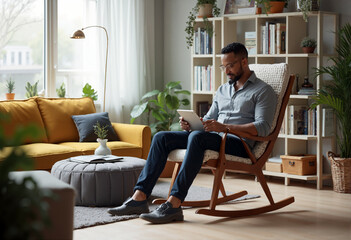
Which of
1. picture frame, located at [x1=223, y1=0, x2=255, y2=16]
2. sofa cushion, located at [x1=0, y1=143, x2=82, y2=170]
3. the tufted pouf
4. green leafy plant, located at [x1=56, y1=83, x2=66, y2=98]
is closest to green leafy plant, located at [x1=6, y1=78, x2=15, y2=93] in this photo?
green leafy plant, located at [x1=56, y1=83, x2=66, y2=98]

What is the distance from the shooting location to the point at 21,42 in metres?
5.53

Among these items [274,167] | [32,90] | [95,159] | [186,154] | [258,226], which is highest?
[32,90]

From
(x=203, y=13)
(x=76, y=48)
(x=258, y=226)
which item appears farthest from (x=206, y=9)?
(x=258, y=226)


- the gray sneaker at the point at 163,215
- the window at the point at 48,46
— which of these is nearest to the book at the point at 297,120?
the gray sneaker at the point at 163,215

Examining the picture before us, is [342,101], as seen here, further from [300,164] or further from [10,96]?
Result: [10,96]

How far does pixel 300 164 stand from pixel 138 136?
4.85 feet

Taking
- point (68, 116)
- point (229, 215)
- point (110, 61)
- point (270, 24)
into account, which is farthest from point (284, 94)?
point (110, 61)

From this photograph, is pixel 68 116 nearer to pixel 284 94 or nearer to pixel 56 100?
pixel 56 100

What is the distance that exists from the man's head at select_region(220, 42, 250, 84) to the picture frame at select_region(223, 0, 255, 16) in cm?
152

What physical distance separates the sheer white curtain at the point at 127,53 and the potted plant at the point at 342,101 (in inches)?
85.3

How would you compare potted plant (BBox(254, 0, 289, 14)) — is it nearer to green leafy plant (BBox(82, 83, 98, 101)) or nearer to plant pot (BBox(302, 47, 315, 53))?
plant pot (BBox(302, 47, 315, 53))

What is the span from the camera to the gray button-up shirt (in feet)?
13.0

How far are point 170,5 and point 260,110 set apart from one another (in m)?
2.93

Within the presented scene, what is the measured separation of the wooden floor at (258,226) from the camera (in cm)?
341
